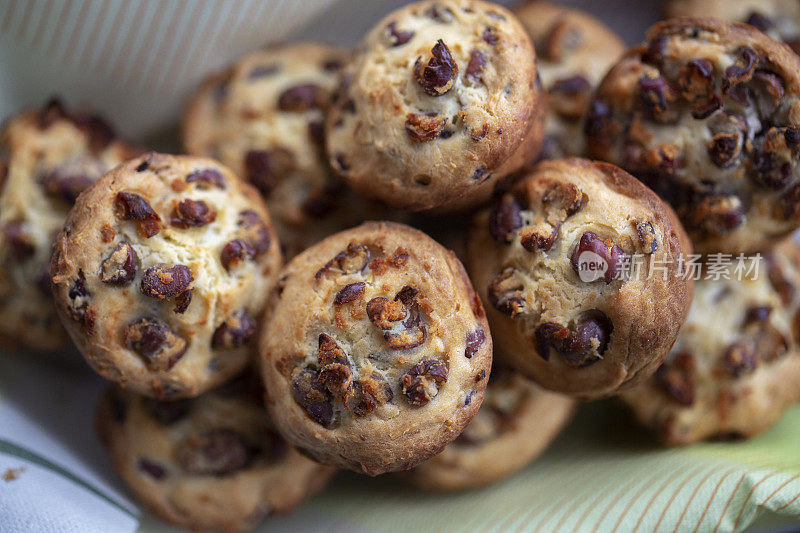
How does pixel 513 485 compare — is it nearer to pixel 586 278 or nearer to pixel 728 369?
pixel 728 369

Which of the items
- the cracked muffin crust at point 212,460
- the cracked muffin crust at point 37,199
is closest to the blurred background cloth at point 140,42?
the cracked muffin crust at point 37,199

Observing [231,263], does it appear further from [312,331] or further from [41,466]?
[41,466]

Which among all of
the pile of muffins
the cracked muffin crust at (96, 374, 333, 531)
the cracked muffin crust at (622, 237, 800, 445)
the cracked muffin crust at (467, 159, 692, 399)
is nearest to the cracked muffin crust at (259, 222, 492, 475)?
the pile of muffins

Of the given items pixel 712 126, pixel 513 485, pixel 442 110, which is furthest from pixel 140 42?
pixel 513 485

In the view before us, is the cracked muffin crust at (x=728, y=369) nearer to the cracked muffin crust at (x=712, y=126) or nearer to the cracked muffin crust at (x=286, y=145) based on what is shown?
the cracked muffin crust at (x=712, y=126)

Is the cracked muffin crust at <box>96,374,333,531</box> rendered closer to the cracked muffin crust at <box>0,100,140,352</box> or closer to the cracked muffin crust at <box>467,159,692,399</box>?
the cracked muffin crust at <box>0,100,140,352</box>
